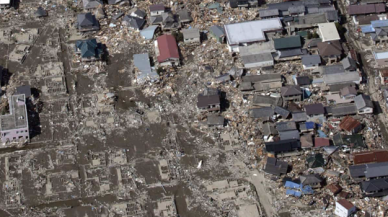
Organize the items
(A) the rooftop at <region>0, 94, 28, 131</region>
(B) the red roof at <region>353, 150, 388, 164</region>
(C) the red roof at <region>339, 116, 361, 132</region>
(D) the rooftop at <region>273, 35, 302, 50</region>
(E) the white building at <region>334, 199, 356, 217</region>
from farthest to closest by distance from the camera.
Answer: (D) the rooftop at <region>273, 35, 302, 50</region> < (C) the red roof at <region>339, 116, 361, 132</region> < (A) the rooftop at <region>0, 94, 28, 131</region> < (B) the red roof at <region>353, 150, 388, 164</region> < (E) the white building at <region>334, 199, 356, 217</region>

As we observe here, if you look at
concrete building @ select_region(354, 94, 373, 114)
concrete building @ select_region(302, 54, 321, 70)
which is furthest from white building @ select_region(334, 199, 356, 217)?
concrete building @ select_region(302, 54, 321, 70)

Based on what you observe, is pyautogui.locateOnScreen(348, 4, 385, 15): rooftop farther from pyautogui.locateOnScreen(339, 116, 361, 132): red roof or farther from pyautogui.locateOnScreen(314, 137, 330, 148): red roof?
pyautogui.locateOnScreen(314, 137, 330, 148): red roof

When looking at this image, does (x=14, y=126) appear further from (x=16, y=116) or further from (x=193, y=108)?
(x=193, y=108)

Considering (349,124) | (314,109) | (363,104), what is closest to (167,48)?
(314,109)

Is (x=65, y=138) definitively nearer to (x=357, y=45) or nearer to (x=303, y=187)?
(x=303, y=187)

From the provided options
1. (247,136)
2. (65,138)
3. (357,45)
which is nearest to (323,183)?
(247,136)

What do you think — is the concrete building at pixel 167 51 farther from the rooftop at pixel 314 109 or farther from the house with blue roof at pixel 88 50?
the rooftop at pixel 314 109

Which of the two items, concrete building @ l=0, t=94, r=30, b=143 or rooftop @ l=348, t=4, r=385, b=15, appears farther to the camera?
rooftop @ l=348, t=4, r=385, b=15
